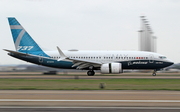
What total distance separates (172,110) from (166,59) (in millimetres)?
28100

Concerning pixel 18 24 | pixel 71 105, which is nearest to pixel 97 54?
pixel 18 24

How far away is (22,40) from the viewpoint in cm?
3809

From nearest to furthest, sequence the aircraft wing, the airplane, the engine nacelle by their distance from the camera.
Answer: the engine nacelle < the aircraft wing < the airplane

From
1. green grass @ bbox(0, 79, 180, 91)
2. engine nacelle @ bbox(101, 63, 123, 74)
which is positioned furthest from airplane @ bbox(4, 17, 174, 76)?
green grass @ bbox(0, 79, 180, 91)

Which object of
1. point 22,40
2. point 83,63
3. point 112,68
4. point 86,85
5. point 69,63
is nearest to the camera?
point 86,85

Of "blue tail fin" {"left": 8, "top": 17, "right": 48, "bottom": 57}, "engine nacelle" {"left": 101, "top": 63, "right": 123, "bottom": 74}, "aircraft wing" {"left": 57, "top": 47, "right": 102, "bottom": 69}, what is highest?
"blue tail fin" {"left": 8, "top": 17, "right": 48, "bottom": 57}

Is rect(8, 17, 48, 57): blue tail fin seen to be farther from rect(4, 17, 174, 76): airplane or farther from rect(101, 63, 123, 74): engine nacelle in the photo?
rect(101, 63, 123, 74): engine nacelle

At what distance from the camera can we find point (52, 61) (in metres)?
37.0

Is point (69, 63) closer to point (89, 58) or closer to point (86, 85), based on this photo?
point (89, 58)

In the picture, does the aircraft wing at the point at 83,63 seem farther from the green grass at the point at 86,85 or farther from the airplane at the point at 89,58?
the green grass at the point at 86,85

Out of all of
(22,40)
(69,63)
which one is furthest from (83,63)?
(22,40)

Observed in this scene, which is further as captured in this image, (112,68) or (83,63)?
(83,63)

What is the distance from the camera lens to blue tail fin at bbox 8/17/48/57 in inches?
1489

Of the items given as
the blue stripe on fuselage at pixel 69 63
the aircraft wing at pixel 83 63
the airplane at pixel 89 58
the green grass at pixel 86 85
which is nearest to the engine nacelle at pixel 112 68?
the airplane at pixel 89 58
